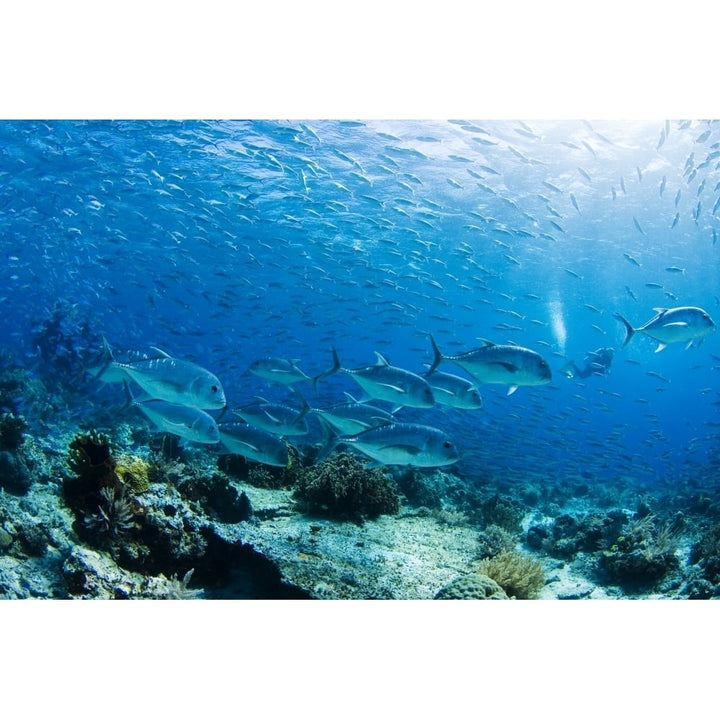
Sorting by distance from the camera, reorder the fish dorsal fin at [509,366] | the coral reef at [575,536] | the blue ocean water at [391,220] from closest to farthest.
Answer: the fish dorsal fin at [509,366], the coral reef at [575,536], the blue ocean water at [391,220]

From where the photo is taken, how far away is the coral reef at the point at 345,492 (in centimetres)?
560

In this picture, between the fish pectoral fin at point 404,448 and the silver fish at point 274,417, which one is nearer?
the fish pectoral fin at point 404,448

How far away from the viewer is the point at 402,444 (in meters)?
3.65

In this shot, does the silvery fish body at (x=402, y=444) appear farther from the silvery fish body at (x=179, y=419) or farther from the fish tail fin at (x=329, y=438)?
the silvery fish body at (x=179, y=419)

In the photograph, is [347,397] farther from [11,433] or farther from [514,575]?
[11,433]

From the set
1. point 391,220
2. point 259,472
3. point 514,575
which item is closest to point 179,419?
point 259,472

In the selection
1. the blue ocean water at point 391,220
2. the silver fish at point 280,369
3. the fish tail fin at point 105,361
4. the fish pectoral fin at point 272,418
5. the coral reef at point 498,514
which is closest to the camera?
the fish tail fin at point 105,361

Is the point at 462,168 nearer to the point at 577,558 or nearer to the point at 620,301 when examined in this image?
the point at 577,558

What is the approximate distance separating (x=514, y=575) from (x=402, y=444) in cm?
208

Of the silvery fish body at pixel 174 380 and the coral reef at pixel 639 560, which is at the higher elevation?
the silvery fish body at pixel 174 380

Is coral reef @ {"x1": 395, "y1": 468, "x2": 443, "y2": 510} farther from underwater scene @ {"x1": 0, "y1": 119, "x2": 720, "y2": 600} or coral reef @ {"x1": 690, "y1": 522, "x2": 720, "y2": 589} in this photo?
coral reef @ {"x1": 690, "y1": 522, "x2": 720, "y2": 589}

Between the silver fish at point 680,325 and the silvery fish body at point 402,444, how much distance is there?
108 inches

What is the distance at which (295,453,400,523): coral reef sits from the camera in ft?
18.4

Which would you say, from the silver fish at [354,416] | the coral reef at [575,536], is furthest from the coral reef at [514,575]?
the silver fish at [354,416]
